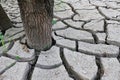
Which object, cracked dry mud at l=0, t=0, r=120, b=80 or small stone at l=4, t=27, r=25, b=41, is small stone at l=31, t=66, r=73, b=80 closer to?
cracked dry mud at l=0, t=0, r=120, b=80

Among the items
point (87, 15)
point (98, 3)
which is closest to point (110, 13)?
point (87, 15)

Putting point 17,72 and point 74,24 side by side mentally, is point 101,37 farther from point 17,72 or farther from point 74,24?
point 17,72

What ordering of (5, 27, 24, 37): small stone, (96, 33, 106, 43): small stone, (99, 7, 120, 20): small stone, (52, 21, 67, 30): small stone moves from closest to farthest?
1. (96, 33, 106, 43): small stone
2. (5, 27, 24, 37): small stone
3. (52, 21, 67, 30): small stone
4. (99, 7, 120, 20): small stone

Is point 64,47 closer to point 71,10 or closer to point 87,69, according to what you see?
point 87,69

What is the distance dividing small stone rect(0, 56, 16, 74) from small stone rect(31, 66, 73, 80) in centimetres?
20

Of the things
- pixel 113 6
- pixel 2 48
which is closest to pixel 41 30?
pixel 2 48

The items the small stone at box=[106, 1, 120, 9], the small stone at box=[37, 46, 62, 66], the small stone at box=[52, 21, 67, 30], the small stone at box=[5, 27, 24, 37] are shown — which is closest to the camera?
the small stone at box=[37, 46, 62, 66]

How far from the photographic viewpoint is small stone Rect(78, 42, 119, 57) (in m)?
1.50

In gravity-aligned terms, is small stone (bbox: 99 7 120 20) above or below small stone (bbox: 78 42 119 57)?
above

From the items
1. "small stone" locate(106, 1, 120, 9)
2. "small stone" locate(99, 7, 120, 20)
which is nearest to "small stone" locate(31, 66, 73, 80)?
"small stone" locate(99, 7, 120, 20)

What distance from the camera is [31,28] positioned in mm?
1448

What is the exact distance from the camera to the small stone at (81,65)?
1.30 m

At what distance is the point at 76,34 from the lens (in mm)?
1770

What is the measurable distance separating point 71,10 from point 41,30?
3.13 feet
